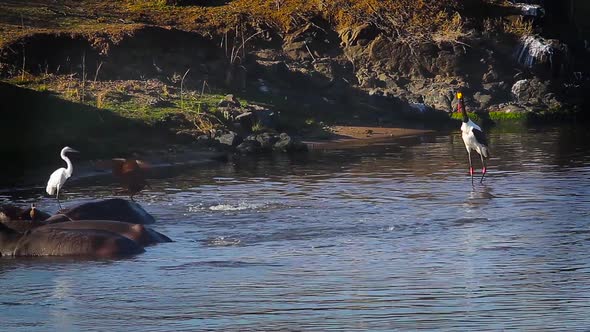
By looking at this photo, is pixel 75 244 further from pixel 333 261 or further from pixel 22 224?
pixel 333 261

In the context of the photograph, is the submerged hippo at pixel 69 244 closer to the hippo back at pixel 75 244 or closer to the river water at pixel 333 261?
the hippo back at pixel 75 244

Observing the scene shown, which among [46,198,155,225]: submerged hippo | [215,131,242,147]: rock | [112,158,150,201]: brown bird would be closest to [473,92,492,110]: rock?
[215,131,242,147]: rock

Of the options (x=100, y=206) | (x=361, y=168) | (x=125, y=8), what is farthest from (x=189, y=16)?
(x=100, y=206)

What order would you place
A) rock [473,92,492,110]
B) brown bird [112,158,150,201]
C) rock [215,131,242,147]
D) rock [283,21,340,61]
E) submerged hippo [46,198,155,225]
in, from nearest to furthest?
submerged hippo [46,198,155,225], brown bird [112,158,150,201], rock [215,131,242,147], rock [473,92,492,110], rock [283,21,340,61]

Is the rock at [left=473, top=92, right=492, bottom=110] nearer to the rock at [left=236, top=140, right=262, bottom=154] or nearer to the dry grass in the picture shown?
the dry grass

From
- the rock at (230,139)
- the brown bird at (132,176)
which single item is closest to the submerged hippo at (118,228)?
the brown bird at (132,176)

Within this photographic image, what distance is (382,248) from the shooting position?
49.0ft

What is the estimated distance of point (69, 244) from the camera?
14375mm

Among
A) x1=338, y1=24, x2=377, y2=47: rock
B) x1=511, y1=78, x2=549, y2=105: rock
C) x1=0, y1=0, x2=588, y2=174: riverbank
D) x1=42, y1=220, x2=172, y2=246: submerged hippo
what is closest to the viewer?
x1=42, y1=220, x2=172, y2=246: submerged hippo

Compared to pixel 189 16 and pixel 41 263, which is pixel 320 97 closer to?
pixel 189 16

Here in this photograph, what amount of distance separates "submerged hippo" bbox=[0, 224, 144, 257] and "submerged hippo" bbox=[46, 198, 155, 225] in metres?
1.06

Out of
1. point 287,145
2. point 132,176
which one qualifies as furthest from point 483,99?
point 132,176

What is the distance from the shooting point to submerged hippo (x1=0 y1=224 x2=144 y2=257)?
14367mm

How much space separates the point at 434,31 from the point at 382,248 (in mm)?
26329
